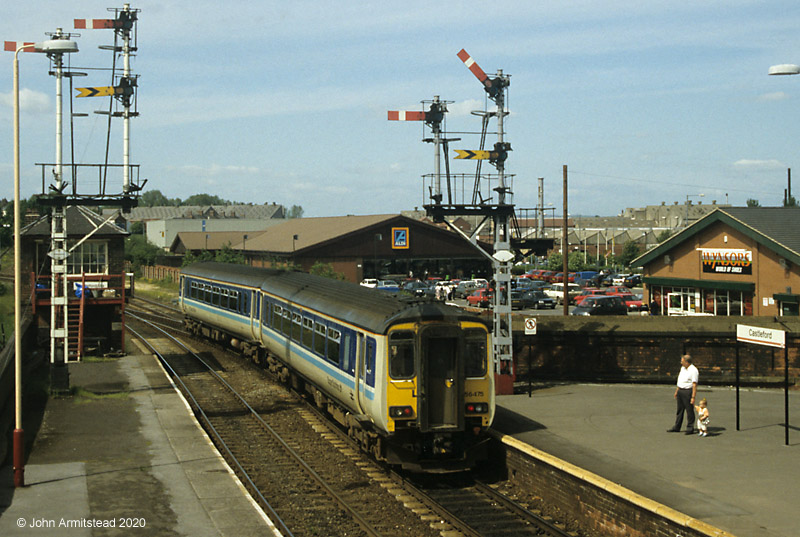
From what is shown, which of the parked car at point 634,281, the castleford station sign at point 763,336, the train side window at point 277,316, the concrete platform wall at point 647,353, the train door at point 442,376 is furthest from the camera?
the parked car at point 634,281

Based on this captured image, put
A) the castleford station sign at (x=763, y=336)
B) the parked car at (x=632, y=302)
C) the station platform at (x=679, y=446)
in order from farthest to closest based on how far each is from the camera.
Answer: the parked car at (x=632, y=302)
the castleford station sign at (x=763, y=336)
the station platform at (x=679, y=446)

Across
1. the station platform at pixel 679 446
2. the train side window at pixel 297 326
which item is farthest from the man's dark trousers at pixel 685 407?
the train side window at pixel 297 326

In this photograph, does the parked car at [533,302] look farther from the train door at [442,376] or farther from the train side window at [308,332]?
the train door at [442,376]

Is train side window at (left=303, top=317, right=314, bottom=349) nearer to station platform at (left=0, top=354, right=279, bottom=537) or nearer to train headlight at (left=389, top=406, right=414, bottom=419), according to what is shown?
station platform at (left=0, top=354, right=279, bottom=537)

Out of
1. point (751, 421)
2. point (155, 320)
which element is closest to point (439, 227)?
point (155, 320)

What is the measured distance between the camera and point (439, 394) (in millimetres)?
13188

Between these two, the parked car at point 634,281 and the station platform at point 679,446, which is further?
the parked car at point 634,281

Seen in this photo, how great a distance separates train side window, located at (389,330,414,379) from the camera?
12.9m

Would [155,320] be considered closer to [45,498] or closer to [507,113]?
[507,113]

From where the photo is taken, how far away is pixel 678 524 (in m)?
9.15

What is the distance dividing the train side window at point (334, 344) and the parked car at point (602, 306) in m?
25.3

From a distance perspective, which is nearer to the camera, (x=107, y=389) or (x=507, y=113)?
(x=507, y=113)

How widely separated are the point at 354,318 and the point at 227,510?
432cm

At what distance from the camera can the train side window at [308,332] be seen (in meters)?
17.8
